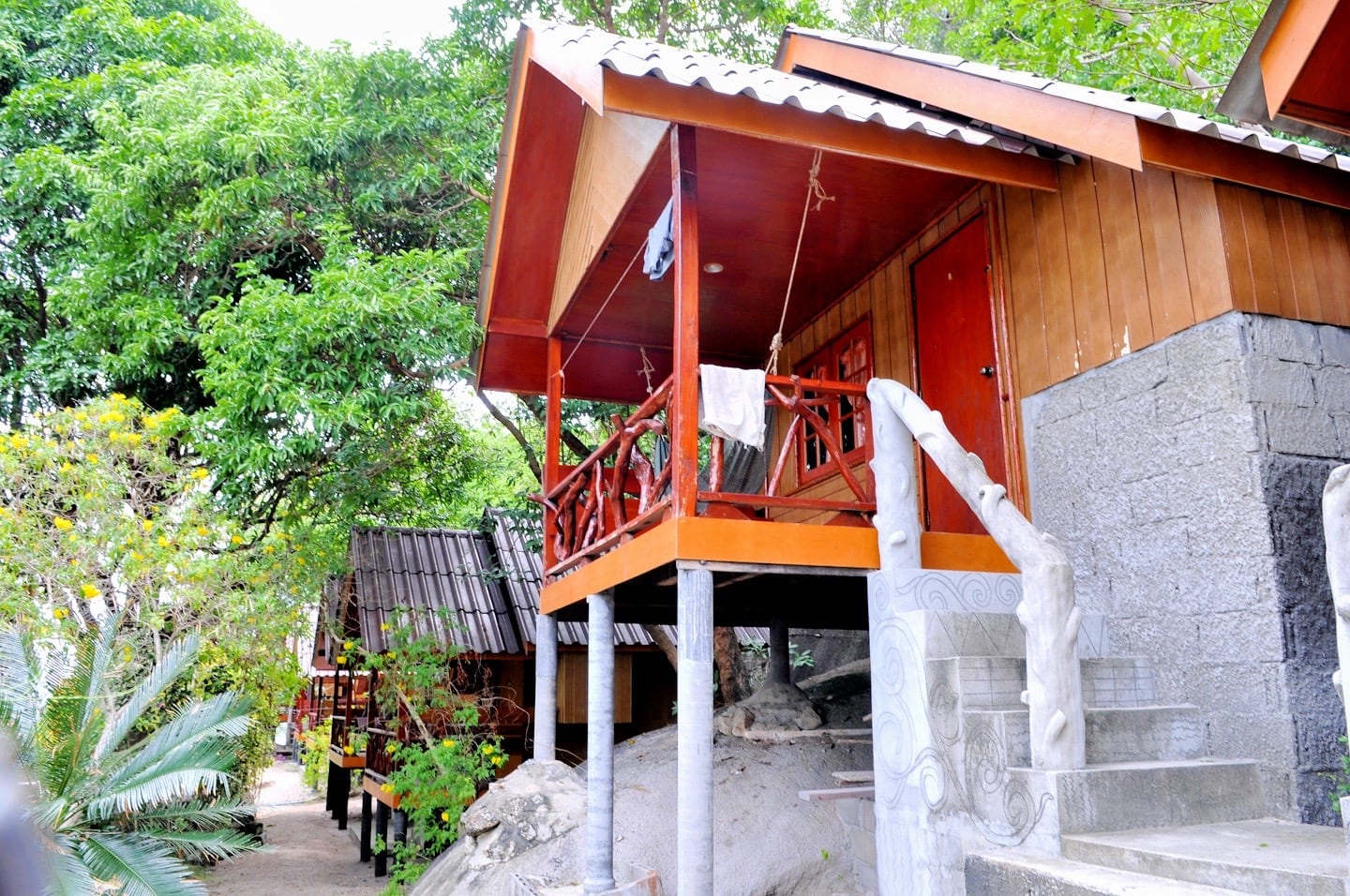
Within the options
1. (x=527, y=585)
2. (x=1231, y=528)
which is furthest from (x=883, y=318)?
(x=527, y=585)

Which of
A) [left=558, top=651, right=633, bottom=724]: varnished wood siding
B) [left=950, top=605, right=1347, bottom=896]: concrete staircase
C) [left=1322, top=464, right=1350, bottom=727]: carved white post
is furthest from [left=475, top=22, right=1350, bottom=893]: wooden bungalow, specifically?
[left=558, top=651, right=633, bottom=724]: varnished wood siding

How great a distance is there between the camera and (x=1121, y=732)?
4879mm

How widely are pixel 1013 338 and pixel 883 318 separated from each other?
1.84m

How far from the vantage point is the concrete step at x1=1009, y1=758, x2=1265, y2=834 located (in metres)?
4.29

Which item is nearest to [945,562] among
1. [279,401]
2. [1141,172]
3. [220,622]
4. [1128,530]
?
[1128,530]

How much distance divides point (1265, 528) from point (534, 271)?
6.38m

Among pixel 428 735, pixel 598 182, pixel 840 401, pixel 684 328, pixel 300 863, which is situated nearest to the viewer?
pixel 684 328

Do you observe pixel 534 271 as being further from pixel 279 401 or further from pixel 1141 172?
pixel 1141 172

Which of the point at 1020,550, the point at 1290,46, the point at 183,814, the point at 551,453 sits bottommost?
the point at 183,814

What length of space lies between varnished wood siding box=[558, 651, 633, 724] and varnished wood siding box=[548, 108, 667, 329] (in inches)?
240

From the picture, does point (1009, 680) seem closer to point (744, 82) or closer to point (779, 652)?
point (744, 82)

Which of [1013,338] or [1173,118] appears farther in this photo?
[1013,338]

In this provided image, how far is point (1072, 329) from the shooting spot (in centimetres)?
630

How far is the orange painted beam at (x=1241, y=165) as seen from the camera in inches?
201
